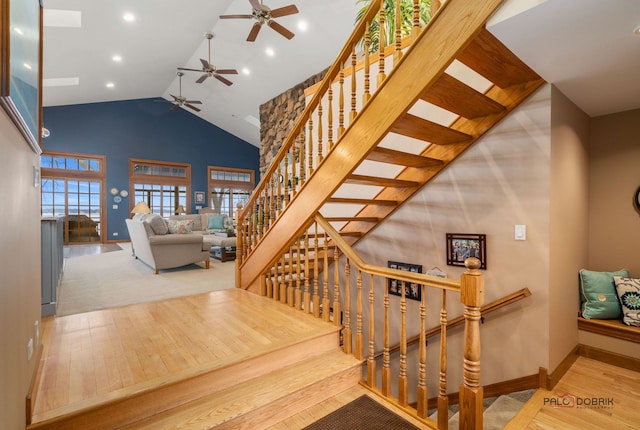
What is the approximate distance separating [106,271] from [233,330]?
11.9ft

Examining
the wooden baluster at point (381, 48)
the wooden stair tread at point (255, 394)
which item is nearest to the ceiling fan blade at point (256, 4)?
the wooden baluster at point (381, 48)

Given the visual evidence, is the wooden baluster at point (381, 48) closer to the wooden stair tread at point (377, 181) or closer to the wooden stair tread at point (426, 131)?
the wooden stair tread at point (426, 131)

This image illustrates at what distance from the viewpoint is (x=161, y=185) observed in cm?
1026

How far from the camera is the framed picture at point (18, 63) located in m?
0.98

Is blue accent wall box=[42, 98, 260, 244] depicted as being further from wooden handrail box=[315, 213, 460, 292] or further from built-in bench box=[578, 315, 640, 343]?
built-in bench box=[578, 315, 640, 343]

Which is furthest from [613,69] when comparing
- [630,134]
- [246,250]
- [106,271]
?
[106,271]

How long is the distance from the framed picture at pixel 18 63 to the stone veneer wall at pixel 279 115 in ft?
19.9

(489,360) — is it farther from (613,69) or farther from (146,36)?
(146,36)

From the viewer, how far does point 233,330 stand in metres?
2.59

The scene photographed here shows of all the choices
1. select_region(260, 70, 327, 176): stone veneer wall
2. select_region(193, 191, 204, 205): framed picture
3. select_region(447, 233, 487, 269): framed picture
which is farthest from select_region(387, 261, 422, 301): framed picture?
select_region(193, 191, 204, 205): framed picture

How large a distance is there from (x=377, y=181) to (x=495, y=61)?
1.21 metres

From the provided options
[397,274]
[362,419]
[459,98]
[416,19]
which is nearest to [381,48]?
[416,19]

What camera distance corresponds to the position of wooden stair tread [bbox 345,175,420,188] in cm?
257

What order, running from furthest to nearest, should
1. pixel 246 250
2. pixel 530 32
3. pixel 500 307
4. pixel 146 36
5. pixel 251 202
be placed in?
pixel 146 36
pixel 246 250
pixel 251 202
pixel 500 307
pixel 530 32
